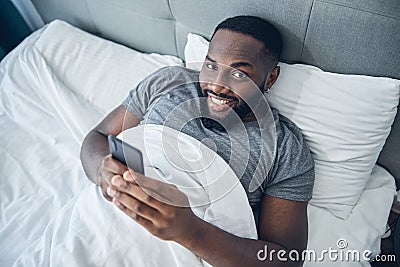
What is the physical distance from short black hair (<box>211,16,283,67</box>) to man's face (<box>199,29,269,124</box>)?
0.5 inches

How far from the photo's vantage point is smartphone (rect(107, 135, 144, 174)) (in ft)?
1.92

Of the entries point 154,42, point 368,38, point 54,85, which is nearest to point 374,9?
point 368,38

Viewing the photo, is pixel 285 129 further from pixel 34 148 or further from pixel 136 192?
pixel 34 148

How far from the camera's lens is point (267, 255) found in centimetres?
79

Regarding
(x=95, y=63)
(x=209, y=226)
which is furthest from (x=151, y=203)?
(x=95, y=63)

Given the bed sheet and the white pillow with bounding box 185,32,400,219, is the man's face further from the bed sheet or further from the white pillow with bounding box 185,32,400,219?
the bed sheet

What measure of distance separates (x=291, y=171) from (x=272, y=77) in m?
0.25

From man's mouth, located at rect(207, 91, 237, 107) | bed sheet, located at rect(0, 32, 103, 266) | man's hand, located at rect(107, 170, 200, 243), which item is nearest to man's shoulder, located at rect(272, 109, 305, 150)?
man's mouth, located at rect(207, 91, 237, 107)

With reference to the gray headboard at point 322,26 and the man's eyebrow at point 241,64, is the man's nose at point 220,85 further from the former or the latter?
the gray headboard at point 322,26

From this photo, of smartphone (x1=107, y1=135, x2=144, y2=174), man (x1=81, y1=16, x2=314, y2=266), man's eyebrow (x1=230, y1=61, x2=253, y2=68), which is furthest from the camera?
man's eyebrow (x1=230, y1=61, x2=253, y2=68)

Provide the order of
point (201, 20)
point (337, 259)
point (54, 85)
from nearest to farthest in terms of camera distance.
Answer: point (337, 259)
point (201, 20)
point (54, 85)

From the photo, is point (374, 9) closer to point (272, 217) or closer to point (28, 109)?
point (272, 217)

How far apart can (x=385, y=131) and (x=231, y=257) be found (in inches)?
19.4

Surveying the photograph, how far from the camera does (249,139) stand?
0.91m
